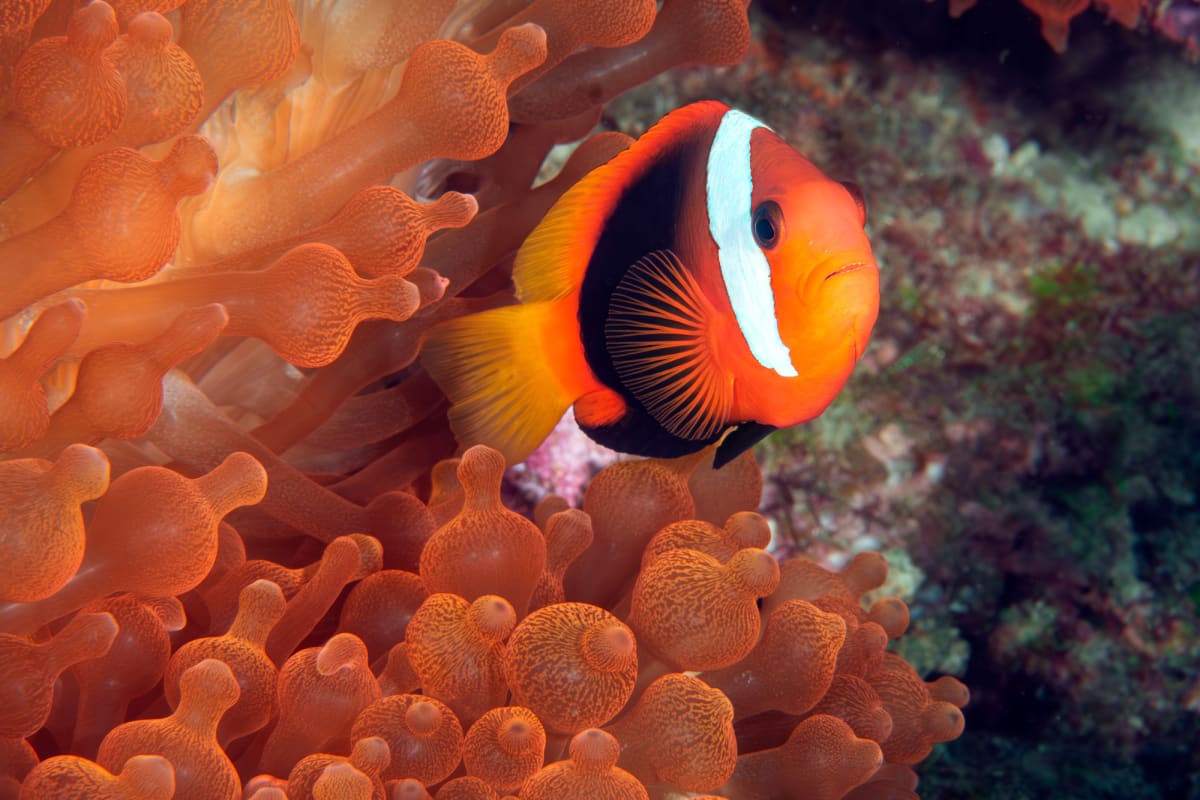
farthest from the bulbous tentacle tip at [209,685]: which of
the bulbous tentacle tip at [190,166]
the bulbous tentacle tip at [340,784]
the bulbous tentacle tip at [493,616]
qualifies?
the bulbous tentacle tip at [190,166]

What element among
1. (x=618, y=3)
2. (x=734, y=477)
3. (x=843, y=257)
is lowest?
(x=734, y=477)

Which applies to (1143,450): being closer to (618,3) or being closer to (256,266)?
(618,3)

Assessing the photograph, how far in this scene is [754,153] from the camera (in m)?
1.23

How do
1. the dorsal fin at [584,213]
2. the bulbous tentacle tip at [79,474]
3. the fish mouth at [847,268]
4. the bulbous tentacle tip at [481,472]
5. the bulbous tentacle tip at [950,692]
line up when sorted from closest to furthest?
the bulbous tentacle tip at [79,474]
the bulbous tentacle tip at [481,472]
the fish mouth at [847,268]
the dorsal fin at [584,213]
the bulbous tentacle tip at [950,692]

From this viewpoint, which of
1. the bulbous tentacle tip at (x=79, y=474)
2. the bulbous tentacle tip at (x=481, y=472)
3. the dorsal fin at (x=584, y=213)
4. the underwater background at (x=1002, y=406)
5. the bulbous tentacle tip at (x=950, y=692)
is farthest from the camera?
the underwater background at (x=1002, y=406)

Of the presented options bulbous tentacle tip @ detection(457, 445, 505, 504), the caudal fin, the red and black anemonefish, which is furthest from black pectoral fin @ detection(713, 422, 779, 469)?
bulbous tentacle tip @ detection(457, 445, 505, 504)

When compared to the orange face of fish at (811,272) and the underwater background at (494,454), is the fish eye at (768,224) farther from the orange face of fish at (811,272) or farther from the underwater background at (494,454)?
the underwater background at (494,454)

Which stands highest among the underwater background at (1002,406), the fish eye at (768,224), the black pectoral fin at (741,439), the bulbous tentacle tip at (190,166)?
the bulbous tentacle tip at (190,166)

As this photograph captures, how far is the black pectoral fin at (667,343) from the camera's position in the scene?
1.23 m

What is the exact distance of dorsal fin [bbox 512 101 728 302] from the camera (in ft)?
4.13

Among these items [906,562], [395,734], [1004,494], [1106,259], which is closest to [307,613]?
[395,734]

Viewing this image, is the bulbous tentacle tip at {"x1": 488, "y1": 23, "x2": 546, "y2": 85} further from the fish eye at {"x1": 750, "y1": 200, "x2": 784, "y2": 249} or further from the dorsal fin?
the fish eye at {"x1": 750, "y1": 200, "x2": 784, "y2": 249}

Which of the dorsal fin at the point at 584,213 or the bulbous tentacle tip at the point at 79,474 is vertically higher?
the bulbous tentacle tip at the point at 79,474

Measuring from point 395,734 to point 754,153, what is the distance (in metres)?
0.79
